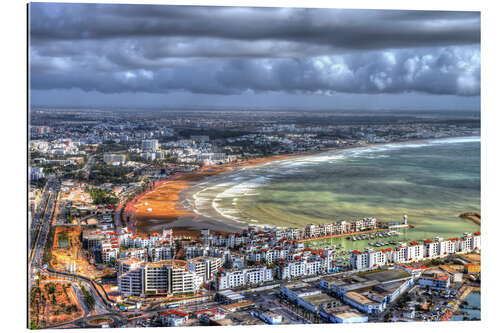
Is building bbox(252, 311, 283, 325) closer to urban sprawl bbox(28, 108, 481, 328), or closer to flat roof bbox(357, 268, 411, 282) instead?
urban sprawl bbox(28, 108, 481, 328)

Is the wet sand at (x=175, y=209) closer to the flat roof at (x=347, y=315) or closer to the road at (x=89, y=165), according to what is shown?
the road at (x=89, y=165)

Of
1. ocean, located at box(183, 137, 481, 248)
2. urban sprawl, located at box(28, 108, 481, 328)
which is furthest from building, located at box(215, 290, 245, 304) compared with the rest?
ocean, located at box(183, 137, 481, 248)

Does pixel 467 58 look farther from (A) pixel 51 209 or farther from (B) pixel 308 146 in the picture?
(A) pixel 51 209

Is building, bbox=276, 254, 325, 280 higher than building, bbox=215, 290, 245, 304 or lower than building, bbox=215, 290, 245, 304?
higher

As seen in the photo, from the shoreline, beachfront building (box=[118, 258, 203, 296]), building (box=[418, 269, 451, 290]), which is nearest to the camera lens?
beachfront building (box=[118, 258, 203, 296])

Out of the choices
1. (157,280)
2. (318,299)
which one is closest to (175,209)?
(157,280)

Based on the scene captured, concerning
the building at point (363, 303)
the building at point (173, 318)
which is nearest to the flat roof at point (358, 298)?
the building at point (363, 303)
